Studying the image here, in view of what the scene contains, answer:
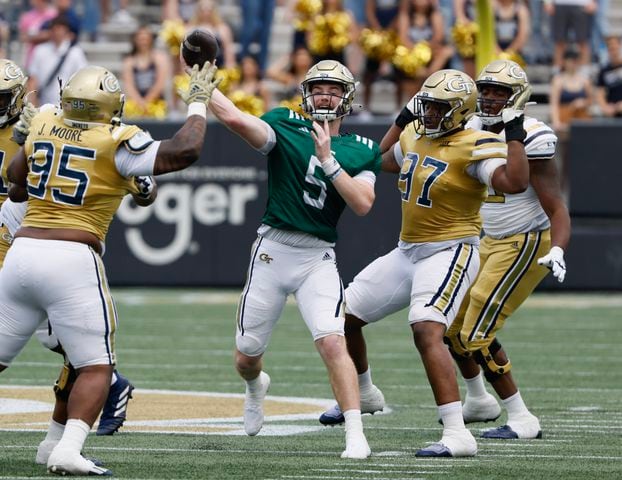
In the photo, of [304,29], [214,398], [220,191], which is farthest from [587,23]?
[214,398]

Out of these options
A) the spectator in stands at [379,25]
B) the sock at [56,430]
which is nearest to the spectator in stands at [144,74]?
the spectator in stands at [379,25]

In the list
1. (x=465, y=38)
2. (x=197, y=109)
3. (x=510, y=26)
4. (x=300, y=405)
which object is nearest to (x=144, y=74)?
(x=465, y=38)

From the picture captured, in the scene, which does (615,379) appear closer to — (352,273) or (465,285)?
(465,285)

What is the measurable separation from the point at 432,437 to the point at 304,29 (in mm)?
9728

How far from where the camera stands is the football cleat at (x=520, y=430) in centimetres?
750

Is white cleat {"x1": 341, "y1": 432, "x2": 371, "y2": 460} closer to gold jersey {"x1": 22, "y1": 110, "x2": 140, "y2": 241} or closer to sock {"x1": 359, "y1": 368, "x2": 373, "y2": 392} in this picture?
sock {"x1": 359, "y1": 368, "x2": 373, "y2": 392}

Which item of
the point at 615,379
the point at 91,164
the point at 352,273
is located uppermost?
the point at 91,164

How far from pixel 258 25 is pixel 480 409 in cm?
1047

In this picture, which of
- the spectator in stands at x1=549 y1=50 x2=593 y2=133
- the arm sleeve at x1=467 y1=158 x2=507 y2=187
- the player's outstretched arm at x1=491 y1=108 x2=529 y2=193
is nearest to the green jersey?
the arm sleeve at x1=467 y1=158 x2=507 y2=187

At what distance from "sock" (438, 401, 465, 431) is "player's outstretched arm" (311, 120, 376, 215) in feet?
3.12

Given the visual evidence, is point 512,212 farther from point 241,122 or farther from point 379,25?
point 379,25

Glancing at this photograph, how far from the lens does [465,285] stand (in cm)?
725

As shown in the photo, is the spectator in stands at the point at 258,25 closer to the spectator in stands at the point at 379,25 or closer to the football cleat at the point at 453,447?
the spectator in stands at the point at 379,25

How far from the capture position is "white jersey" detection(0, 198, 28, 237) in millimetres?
7656
